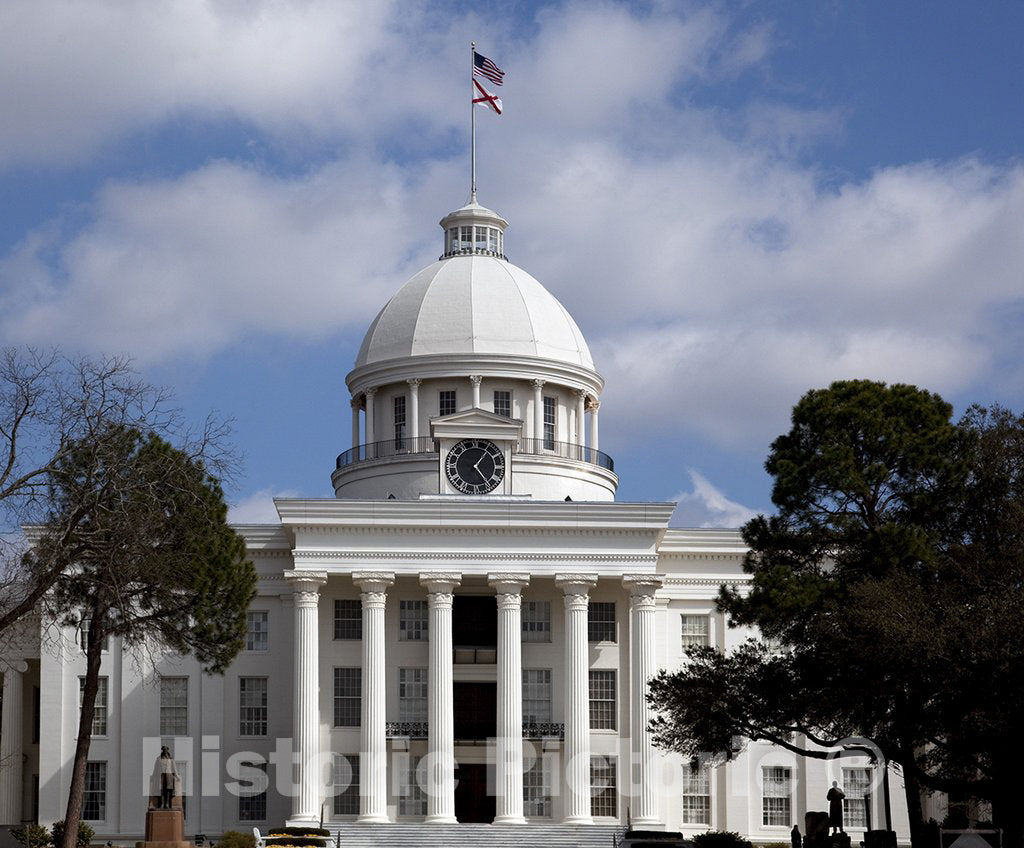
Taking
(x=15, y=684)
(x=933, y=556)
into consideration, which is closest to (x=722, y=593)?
(x=933, y=556)

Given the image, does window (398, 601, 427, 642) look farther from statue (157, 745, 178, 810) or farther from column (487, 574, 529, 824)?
statue (157, 745, 178, 810)

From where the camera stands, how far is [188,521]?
43344mm

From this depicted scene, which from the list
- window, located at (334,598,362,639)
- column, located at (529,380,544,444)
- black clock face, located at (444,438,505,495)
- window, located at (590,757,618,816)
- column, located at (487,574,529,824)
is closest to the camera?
column, located at (487,574,529,824)

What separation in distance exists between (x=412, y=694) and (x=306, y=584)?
5.99 meters

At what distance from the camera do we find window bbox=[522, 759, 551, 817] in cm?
6700

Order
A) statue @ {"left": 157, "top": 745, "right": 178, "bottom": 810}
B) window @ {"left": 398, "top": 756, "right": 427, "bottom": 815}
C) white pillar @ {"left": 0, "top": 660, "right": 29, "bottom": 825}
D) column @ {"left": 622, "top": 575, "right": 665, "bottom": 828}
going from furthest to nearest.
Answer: white pillar @ {"left": 0, "top": 660, "right": 29, "bottom": 825}, window @ {"left": 398, "top": 756, "right": 427, "bottom": 815}, column @ {"left": 622, "top": 575, "right": 665, "bottom": 828}, statue @ {"left": 157, "top": 745, "right": 178, "bottom": 810}

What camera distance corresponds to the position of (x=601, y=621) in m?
68.8

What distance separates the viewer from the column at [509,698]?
64.4 m

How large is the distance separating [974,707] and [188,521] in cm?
1869

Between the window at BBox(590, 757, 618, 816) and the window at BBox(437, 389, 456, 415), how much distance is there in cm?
1620

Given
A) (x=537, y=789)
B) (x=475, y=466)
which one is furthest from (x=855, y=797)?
(x=475, y=466)

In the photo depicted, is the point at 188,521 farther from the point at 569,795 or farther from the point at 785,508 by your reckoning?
the point at 569,795

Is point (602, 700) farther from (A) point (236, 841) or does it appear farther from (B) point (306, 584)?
(A) point (236, 841)

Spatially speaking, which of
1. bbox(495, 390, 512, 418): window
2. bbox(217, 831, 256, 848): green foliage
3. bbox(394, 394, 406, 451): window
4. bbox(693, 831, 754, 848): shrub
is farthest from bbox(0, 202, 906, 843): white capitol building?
bbox(217, 831, 256, 848): green foliage
